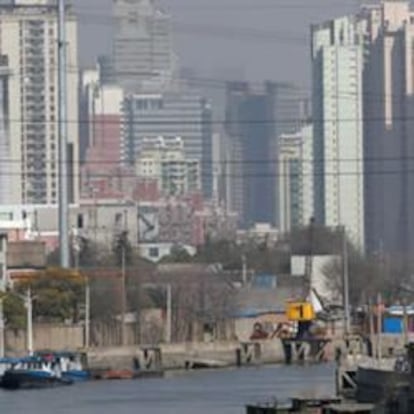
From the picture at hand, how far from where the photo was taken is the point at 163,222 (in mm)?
81062

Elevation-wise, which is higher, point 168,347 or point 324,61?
point 324,61

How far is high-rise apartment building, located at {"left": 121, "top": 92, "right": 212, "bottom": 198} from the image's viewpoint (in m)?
121

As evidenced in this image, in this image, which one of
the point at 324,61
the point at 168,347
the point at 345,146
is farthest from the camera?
the point at 324,61

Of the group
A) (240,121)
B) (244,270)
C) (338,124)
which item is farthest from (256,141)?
(244,270)

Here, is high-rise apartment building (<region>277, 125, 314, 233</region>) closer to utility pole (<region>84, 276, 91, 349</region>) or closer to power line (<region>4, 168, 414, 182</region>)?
power line (<region>4, 168, 414, 182</region>)

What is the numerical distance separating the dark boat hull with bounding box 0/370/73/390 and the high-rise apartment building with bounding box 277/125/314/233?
49.9 m

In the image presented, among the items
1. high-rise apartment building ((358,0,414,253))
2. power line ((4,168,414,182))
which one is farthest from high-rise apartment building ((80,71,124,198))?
high-rise apartment building ((358,0,414,253))

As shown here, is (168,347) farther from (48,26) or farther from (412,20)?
(412,20)

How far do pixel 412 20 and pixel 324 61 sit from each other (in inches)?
130

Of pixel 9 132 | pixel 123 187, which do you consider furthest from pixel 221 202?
pixel 9 132

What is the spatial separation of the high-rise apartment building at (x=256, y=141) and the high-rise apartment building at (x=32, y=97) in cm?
1622

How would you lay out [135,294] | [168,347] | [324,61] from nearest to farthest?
[168,347]
[135,294]
[324,61]

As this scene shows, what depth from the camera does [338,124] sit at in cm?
8888

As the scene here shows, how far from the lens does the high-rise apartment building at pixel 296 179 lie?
91.4 metres
